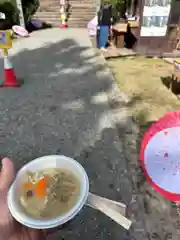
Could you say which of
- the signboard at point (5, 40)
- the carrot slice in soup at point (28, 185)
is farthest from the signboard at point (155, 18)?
the carrot slice in soup at point (28, 185)

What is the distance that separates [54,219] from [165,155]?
2.14ft

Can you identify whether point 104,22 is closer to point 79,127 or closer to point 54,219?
point 79,127

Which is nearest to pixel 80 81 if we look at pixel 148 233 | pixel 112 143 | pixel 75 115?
pixel 75 115

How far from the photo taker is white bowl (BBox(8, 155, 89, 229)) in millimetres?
1213

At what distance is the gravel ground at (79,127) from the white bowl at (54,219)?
102 centimetres

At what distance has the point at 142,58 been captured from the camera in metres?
7.18

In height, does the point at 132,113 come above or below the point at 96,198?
below

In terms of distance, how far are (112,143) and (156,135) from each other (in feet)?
6.90

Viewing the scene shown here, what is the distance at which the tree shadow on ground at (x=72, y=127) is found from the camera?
256 centimetres

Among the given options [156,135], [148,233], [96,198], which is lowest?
[148,233]

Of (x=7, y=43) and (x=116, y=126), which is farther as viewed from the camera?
(x=7, y=43)

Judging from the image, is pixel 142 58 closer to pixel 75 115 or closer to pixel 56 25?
pixel 75 115

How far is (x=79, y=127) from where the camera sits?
370 cm

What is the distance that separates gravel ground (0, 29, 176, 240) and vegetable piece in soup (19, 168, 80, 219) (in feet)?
3.35
